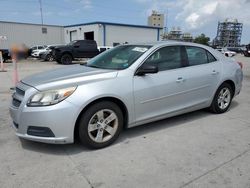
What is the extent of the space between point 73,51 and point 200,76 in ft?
49.7

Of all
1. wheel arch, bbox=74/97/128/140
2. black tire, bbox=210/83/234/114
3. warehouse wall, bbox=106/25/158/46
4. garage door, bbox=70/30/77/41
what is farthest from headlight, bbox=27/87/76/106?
garage door, bbox=70/30/77/41

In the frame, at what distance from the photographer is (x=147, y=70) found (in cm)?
369

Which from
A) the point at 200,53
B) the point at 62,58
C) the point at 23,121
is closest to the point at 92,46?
the point at 62,58

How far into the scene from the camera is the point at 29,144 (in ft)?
11.9

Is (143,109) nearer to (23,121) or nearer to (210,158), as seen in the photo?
(210,158)

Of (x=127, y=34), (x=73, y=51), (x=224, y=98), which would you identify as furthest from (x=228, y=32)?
(x=224, y=98)

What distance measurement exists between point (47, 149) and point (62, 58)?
15211 mm

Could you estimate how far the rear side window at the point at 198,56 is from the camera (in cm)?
453

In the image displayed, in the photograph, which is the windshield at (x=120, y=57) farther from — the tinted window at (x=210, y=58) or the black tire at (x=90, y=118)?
the tinted window at (x=210, y=58)

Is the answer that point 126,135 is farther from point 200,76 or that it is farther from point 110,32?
point 110,32

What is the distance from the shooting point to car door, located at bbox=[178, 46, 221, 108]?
4.36 metres

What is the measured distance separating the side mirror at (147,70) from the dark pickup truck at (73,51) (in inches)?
593

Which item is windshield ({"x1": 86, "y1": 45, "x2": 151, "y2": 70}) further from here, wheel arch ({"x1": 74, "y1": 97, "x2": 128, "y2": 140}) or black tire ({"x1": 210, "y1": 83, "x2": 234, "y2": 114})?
black tire ({"x1": 210, "y1": 83, "x2": 234, "y2": 114})

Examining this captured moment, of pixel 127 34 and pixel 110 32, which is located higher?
pixel 110 32
